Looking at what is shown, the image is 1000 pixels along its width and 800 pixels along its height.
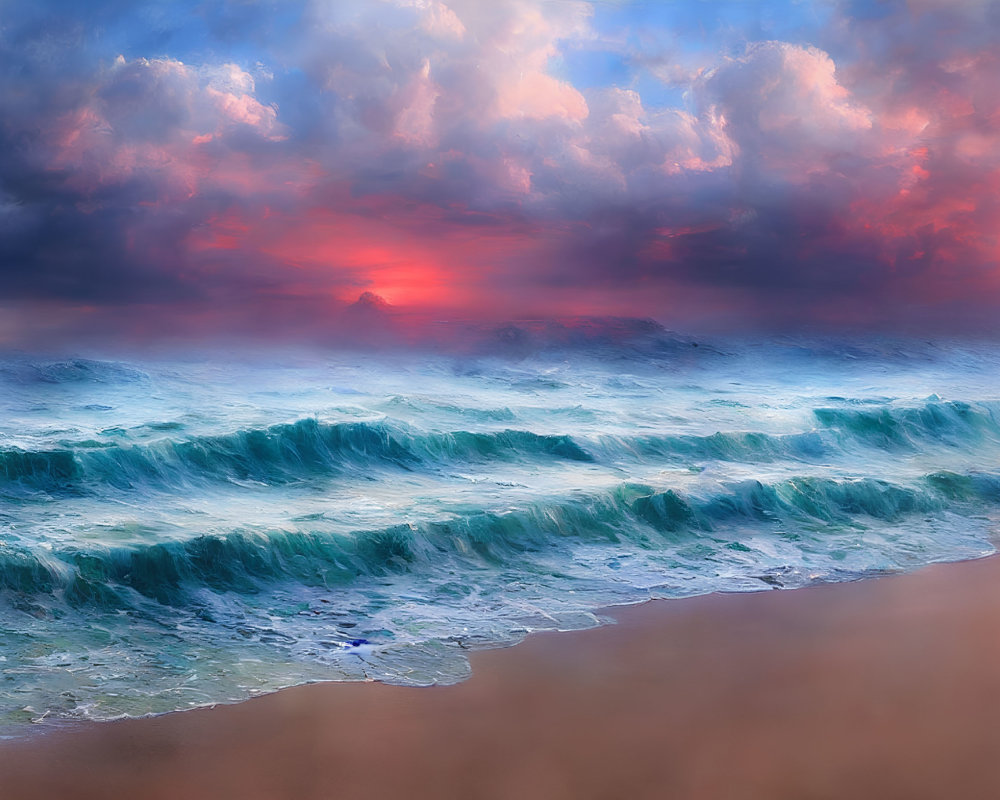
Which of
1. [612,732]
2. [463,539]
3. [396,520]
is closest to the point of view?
[612,732]

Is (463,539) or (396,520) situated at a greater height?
(396,520)

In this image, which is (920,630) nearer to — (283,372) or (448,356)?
(283,372)

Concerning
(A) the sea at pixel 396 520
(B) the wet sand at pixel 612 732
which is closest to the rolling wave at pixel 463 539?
(A) the sea at pixel 396 520

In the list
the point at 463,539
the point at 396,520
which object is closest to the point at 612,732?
the point at 463,539

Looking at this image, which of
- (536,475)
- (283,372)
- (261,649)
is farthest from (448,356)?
(261,649)

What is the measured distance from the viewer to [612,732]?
4605mm

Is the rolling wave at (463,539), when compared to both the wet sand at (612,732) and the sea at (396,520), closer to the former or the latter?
the sea at (396,520)

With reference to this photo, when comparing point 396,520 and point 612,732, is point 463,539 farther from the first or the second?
point 612,732

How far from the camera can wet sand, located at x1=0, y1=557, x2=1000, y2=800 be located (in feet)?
Result: 13.2

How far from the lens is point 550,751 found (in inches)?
172

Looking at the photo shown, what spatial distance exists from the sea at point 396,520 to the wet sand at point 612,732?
0.43 m

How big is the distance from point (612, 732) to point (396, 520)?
517 cm

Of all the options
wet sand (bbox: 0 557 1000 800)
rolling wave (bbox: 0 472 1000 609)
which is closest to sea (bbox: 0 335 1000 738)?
rolling wave (bbox: 0 472 1000 609)

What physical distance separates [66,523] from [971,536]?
10071 millimetres
